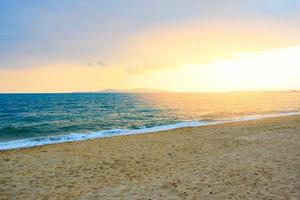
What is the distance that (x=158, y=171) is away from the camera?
1021cm

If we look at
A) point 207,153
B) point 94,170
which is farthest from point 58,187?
point 207,153

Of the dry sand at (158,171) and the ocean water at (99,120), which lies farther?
the ocean water at (99,120)

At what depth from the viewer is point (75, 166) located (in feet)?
36.7

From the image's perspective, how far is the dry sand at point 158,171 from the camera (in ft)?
26.5

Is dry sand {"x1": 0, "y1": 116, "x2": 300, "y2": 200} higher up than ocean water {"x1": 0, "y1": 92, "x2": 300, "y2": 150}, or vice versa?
dry sand {"x1": 0, "y1": 116, "x2": 300, "y2": 200}

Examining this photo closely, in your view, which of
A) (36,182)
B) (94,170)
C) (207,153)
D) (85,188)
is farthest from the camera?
(207,153)

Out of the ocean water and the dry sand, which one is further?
the ocean water

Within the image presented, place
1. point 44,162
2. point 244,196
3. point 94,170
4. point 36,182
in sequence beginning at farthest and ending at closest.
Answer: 1. point 44,162
2. point 94,170
3. point 36,182
4. point 244,196

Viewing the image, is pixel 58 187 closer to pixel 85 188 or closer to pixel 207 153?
pixel 85 188

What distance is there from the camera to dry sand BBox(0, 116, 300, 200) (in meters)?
8.08

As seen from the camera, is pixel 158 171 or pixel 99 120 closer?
pixel 158 171

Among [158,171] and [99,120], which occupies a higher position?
[158,171]

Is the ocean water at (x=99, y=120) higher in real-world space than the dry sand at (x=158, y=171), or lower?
lower

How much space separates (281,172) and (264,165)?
936mm
